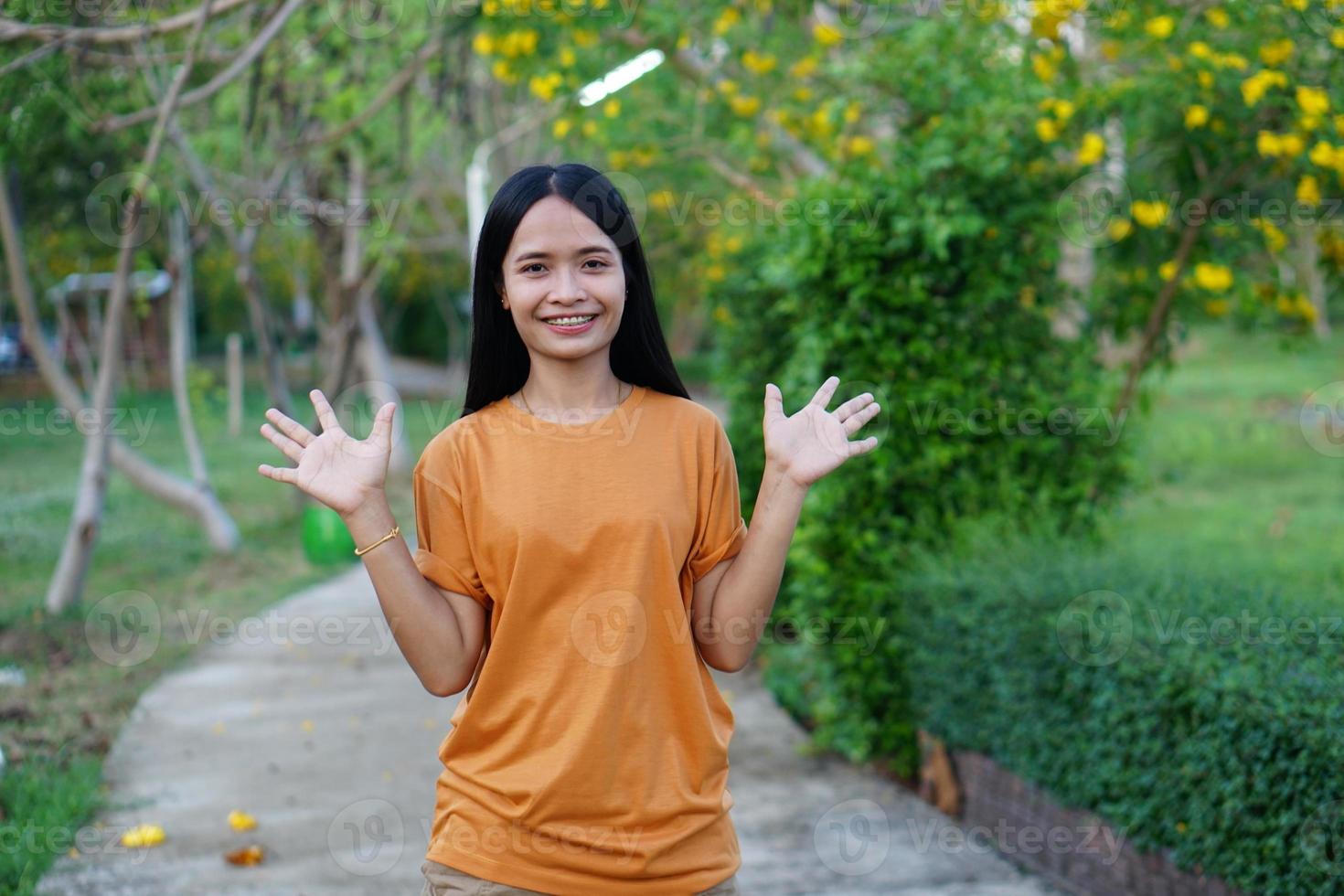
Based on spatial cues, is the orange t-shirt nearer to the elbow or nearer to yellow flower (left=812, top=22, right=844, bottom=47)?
the elbow

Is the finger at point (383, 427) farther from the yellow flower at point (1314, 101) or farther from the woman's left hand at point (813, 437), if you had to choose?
the yellow flower at point (1314, 101)

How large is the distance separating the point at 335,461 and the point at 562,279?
1.41 ft

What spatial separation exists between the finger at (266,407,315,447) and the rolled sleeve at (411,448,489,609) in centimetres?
18

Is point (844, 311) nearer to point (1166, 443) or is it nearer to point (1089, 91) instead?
point (1089, 91)

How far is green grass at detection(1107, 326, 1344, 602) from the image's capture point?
18.3ft

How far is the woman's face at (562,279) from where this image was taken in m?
2.05

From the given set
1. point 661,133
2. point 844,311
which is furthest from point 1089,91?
point 661,133

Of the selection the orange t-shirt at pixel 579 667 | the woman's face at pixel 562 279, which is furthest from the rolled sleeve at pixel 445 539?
the woman's face at pixel 562 279

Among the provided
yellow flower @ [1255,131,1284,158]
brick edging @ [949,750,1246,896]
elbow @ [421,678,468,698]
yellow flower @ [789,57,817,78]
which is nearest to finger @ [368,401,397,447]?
elbow @ [421,678,468,698]

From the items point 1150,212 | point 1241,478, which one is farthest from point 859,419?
point 1241,478

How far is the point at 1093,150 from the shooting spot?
5.13m

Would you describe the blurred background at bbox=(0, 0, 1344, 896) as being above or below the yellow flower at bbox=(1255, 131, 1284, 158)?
below

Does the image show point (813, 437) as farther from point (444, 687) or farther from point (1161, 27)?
point (1161, 27)

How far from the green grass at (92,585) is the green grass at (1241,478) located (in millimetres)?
3779
